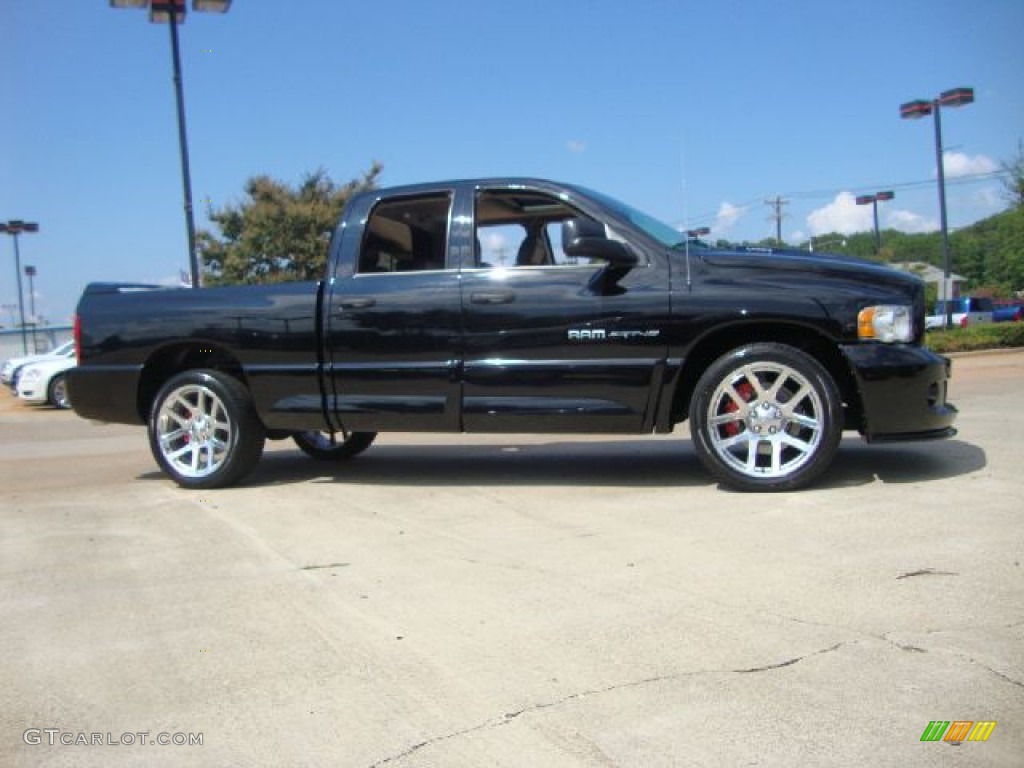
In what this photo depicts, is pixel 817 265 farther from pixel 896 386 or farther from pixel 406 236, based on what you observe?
pixel 406 236

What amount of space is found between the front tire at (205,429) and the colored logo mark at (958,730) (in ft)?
15.3

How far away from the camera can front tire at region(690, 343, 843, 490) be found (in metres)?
4.84

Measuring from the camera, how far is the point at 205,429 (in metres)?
6.03

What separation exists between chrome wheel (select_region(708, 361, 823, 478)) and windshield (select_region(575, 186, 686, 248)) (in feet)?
3.08

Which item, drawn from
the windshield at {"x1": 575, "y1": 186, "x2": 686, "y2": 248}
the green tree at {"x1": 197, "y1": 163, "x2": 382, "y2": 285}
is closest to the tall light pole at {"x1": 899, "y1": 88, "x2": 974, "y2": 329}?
the green tree at {"x1": 197, "y1": 163, "x2": 382, "y2": 285}

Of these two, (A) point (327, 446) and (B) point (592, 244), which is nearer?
(B) point (592, 244)

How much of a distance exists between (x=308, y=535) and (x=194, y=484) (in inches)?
69.5

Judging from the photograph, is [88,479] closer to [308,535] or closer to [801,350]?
[308,535]

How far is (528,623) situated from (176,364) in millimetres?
4102

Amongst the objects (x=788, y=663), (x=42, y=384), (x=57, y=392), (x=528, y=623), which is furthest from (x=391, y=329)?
(x=42, y=384)

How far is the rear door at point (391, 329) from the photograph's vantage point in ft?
17.7

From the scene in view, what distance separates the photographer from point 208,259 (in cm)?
2638

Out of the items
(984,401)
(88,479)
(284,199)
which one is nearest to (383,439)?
(88,479)

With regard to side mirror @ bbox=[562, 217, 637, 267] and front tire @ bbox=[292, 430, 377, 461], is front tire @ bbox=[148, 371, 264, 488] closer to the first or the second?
front tire @ bbox=[292, 430, 377, 461]
